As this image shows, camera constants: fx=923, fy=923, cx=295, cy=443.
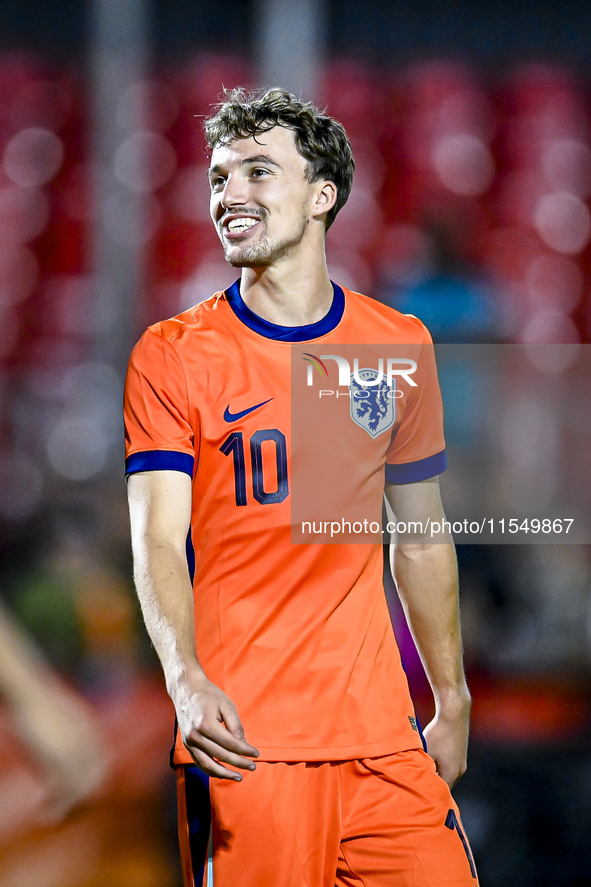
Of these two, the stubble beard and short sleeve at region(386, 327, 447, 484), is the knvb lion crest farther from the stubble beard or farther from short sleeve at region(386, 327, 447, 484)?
the stubble beard

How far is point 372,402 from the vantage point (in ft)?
5.91

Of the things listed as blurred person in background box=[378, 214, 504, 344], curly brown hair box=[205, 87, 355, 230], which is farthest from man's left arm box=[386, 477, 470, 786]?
blurred person in background box=[378, 214, 504, 344]

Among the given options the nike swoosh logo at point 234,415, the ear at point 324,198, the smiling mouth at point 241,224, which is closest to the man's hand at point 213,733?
the nike swoosh logo at point 234,415

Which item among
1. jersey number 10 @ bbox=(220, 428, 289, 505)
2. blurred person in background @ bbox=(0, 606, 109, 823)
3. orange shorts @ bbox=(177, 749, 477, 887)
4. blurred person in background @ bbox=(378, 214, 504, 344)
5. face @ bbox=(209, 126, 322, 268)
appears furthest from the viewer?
blurred person in background @ bbox=(378, 214, 504, 344)

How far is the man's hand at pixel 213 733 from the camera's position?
1.28m

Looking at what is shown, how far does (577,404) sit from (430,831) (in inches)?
116

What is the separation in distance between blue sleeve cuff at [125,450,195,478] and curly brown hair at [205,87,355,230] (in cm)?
65

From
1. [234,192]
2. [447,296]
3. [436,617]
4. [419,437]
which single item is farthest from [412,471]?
[447,296]

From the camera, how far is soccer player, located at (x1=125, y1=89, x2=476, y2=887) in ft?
4.96

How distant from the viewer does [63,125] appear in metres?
5.14

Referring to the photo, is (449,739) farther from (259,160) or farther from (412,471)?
(259,160)

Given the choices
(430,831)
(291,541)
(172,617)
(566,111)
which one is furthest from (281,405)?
(566,111)

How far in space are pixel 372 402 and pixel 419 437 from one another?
127 mm

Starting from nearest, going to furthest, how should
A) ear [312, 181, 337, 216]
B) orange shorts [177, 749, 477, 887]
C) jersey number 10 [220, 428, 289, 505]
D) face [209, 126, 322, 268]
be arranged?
orange shorts [177, 749, 477, 887]
jersey number 10 [220, 428, 289, 505]
face [209, 126, 322, 268]
ear [312, 181, 337, 216]
